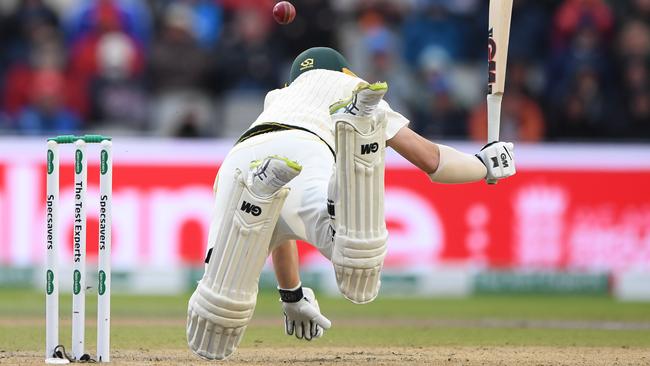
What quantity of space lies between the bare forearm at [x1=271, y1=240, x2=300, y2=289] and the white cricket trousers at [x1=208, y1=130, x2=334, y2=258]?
425 millimetres

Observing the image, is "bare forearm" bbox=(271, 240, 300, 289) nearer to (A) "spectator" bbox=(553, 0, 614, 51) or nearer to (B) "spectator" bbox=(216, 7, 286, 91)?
(B) "spectator" bbox=(216, 7, 286, 91)

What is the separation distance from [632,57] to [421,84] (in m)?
1.88

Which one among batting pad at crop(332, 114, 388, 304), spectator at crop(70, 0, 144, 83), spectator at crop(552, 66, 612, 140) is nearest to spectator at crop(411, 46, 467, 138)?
spectator at crop(552, 66, 612, 140)

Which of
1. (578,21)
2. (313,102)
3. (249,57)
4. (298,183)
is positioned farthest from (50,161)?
(578,21)

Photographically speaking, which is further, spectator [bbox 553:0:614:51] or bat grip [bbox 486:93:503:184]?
spectator [bbox 553:0:614:51]

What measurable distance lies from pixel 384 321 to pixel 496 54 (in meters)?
2.86

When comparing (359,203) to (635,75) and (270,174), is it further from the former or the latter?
(635,75)

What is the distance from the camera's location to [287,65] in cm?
1178

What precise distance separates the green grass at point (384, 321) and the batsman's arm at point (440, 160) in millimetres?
1362

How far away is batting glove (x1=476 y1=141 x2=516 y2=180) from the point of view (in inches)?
233

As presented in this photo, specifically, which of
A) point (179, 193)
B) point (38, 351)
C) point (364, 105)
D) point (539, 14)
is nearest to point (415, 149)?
point (364, 105)

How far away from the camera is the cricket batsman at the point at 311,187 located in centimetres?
532

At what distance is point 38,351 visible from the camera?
6.23m

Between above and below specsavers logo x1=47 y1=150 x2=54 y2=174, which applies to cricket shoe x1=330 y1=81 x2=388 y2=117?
above
